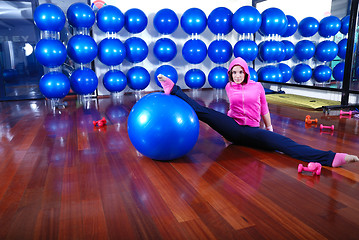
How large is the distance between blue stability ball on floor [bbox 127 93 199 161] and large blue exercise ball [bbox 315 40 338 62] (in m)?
3.91

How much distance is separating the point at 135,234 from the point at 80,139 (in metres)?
1.84

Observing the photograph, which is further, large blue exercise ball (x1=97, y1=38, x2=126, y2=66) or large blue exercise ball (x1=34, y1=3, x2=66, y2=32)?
large blue exercise ball (x1=97, y1=38, x2=126, y2=66)

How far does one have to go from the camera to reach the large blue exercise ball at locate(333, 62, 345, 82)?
4.51 metres

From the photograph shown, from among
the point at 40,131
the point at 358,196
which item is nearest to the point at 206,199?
the point at 358,196

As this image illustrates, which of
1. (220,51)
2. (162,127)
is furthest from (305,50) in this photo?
(162,127)

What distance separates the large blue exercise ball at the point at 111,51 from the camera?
5.09m

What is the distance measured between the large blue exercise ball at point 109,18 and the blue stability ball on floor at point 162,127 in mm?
3379

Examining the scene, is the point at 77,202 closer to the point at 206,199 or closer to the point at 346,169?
the point at 206,199

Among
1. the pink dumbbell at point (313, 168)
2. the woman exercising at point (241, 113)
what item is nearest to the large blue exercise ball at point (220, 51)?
the woman exercising at point (241, 113)

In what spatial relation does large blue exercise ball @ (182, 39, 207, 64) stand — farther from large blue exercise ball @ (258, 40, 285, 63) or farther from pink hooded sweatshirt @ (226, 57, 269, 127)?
pink hooded sweatshirt @ (226, 57, 269, 127)

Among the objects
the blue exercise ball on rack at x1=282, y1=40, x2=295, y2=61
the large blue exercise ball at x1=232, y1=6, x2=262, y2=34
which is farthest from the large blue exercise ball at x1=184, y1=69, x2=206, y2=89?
the blue exercise ball on rack at x1=282, y1=40, x2=295, y2=61

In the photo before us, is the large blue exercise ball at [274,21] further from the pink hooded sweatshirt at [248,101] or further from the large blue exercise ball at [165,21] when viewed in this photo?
the pink hooded sweatshirt at [248,101]

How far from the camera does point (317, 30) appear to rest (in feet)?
17.6

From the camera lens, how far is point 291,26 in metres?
5.76
